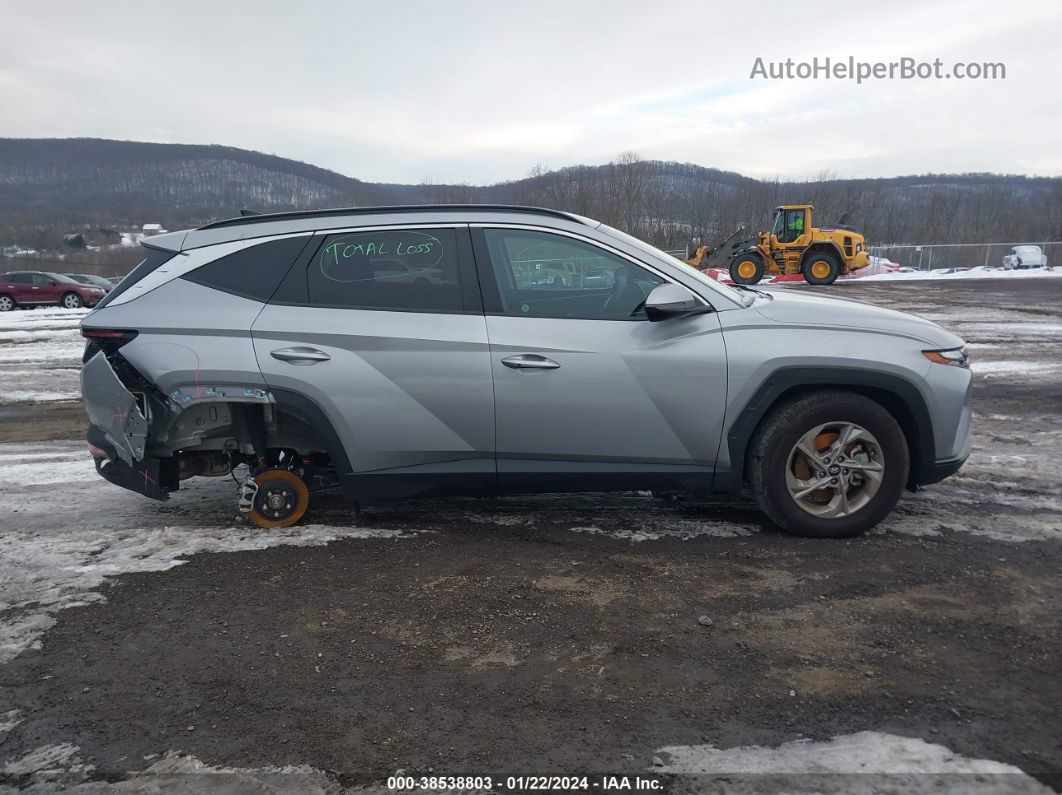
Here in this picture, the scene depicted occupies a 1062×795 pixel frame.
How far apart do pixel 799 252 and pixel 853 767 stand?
86.8ft

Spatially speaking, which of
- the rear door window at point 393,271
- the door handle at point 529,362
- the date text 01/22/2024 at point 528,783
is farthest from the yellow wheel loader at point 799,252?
the date text 01/22/2024 at point 528,783

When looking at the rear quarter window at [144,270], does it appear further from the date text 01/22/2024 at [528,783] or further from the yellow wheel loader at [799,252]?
the yellow wheel loader at [799,252]

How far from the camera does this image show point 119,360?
385 cm

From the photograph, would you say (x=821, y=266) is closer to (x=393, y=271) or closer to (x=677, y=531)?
(x=677, y=531)

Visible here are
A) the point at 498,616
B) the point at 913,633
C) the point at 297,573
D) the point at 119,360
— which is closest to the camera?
the point at 913,633

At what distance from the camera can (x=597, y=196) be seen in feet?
197

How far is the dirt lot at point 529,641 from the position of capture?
7.52 feet

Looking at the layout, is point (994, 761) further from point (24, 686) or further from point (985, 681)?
point (24, 686)

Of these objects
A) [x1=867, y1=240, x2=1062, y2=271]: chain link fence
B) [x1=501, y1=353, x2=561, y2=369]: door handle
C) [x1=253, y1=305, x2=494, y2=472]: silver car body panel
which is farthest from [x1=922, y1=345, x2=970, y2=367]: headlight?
[x1=867, y1=240, x2=1062, y2=271]: chain link fence

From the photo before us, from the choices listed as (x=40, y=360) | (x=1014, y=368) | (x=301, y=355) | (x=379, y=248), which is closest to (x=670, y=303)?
(x=379, y=248)

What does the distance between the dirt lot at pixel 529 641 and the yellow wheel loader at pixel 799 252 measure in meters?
22.3

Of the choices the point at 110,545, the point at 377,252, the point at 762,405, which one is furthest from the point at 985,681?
the point at 110,545

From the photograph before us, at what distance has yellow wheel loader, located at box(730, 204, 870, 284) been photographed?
25.8 m

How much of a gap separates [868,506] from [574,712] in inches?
87.9
